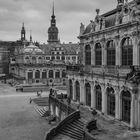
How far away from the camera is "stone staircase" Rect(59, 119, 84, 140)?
2685 cm

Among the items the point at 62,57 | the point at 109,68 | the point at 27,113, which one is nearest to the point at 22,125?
the point at 27,113

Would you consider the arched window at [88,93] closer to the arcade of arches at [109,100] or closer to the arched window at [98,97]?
the arcade of arches at [109,100]

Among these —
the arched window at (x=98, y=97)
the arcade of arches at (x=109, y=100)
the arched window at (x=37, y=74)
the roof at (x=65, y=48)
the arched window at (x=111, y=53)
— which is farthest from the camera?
the roof at (x=65, y=48)

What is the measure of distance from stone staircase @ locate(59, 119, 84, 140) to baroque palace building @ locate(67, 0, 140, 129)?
492 centimetres

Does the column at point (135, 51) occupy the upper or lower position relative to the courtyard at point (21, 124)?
upper

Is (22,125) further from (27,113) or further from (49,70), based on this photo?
(49,70)

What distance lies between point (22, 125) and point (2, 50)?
11627 cm

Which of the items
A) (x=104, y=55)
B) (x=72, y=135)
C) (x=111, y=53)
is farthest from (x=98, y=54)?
(x=72, y=135)

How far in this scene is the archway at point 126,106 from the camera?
27.4 m

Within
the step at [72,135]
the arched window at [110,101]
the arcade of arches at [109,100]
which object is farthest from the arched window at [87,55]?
the step at [72,135]

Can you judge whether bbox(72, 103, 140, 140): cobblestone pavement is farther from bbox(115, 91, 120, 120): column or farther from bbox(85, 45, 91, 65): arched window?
bbox(85, 45, 91, 65): arched window

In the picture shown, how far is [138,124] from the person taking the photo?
2550 cm

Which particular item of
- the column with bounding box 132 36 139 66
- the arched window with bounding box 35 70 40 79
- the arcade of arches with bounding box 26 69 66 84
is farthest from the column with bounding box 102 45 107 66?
the arched window with bounding box 35 70 40 79

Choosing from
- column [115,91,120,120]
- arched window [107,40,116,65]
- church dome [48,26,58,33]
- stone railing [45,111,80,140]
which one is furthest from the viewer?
church dome [48,26,58,33]
